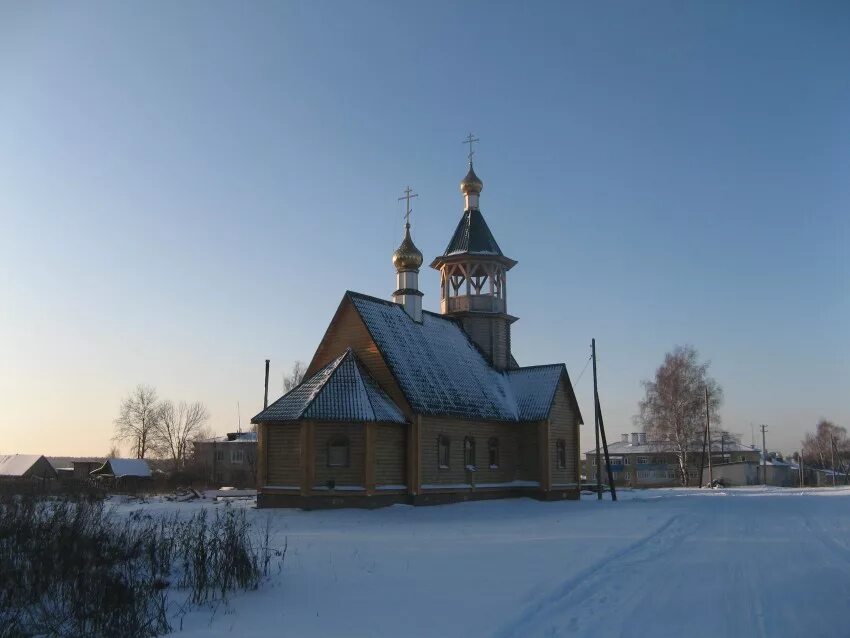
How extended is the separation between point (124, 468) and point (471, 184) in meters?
36.5

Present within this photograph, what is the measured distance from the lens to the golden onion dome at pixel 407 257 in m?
31.4

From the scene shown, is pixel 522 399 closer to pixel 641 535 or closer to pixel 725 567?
pixel 641 535

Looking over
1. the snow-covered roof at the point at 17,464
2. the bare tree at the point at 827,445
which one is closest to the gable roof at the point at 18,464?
the snow-covered roof at the point at 17,464

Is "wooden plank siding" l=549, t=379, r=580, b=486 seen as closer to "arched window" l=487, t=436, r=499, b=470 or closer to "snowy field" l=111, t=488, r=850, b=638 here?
"arched window" l=487, t=436, r=499, b=470

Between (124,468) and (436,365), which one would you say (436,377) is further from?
(124,468)

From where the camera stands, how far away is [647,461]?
79.5 m

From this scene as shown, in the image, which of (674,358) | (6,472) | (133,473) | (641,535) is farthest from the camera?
(6,472)

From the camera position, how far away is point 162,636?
7.80m

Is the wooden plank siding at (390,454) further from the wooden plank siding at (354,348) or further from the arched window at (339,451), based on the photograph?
the arched window at (339,451)

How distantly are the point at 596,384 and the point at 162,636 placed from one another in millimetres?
27781

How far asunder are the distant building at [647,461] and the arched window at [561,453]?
142 ft

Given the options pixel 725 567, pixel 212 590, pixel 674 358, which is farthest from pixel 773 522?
pixel 674 358

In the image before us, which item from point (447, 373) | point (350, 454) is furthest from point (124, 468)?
point (350, 454)

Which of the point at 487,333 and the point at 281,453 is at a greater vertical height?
the point at 487,333
